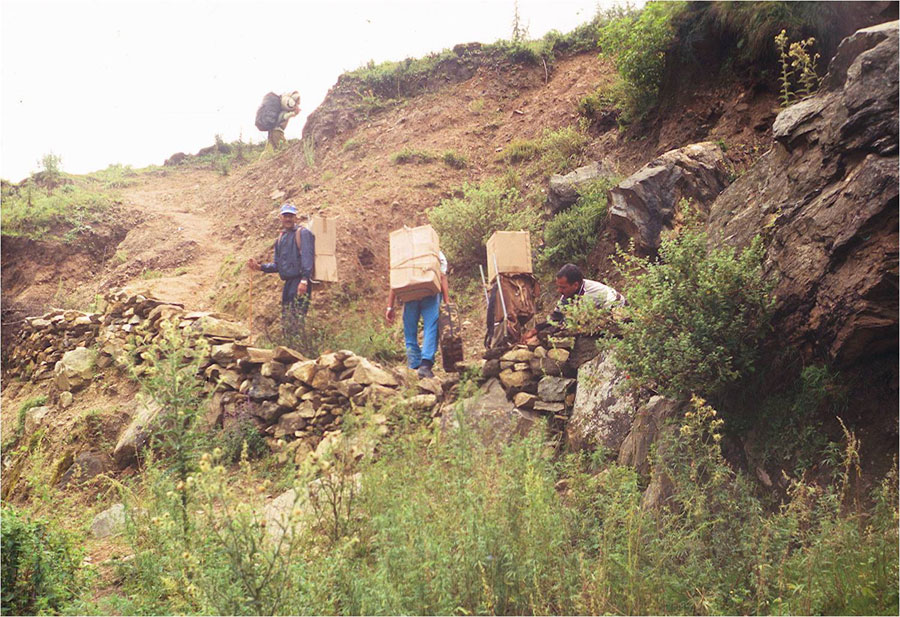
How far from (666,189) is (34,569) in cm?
657

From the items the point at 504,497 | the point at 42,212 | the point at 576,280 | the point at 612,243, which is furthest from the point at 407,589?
the point at 42,212

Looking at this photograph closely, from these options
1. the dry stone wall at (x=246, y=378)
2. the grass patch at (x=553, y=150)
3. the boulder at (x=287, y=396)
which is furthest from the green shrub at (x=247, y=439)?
the grass patch at (x=553, y=150)

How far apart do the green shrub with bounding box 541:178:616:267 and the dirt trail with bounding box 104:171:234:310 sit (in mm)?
6018

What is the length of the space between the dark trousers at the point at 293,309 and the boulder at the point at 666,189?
161 inches

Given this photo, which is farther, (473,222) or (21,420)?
(473,222)

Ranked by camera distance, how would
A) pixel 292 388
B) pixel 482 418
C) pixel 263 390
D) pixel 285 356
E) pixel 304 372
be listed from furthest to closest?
pixel 285 356 → pixel 263 390 → pixel 292 388 → pixel 304 372 → pixel 482 418

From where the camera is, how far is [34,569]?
4020mm

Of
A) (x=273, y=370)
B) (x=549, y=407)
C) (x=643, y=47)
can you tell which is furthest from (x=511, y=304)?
(x=643, y=47)

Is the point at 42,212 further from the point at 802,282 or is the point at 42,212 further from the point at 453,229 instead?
the point at 802,282

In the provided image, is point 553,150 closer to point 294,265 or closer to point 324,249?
point 324,249

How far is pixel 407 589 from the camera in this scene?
3.06m

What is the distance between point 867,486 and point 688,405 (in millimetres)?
1060

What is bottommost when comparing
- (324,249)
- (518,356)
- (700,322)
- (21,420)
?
(21,420)

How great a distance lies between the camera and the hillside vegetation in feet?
9.84
